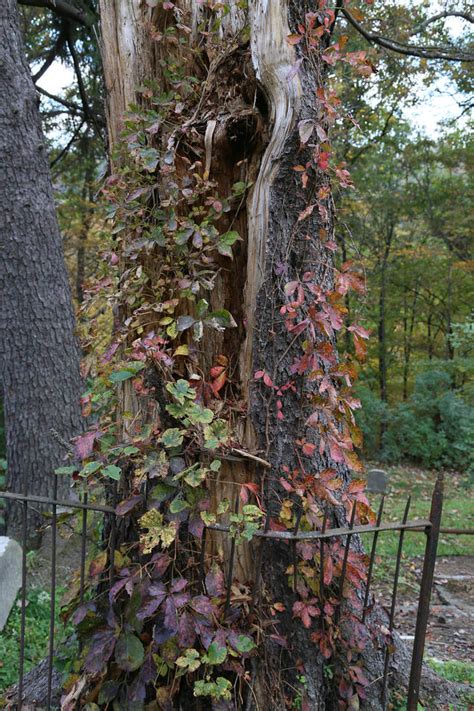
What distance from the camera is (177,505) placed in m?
2.07

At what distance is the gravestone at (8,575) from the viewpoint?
3952 millimetres

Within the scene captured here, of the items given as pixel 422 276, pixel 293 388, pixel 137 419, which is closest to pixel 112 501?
pixel 137 419

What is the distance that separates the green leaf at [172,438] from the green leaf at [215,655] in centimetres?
72

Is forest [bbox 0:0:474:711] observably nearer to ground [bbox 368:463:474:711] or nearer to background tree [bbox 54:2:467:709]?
background tree [bbox 54:2:467:709]

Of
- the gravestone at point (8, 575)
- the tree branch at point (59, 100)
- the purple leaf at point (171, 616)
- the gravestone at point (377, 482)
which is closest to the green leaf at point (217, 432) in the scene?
the purple leaf at point (171, 616)

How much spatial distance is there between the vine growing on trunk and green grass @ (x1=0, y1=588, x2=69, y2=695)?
1.23 metres

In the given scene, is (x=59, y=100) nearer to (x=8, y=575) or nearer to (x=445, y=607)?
(x=8, y=575)

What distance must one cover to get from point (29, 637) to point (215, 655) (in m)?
2.33

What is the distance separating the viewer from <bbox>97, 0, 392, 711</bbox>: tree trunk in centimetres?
221

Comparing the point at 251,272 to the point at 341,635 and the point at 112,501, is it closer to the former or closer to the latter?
the point at 112,501

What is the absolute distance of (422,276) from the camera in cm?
1402

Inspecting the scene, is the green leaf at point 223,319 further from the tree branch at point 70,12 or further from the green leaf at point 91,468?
the tree branch at point 70,12

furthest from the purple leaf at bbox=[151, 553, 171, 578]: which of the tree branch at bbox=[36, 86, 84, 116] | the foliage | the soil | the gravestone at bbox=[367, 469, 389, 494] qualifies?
the foliage

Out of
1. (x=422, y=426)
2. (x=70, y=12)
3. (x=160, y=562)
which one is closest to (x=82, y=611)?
(x=160, y=562)
